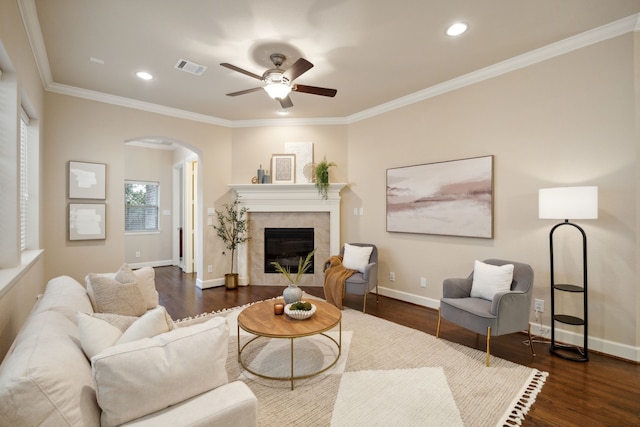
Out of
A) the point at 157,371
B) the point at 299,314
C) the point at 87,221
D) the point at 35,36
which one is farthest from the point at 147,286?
the point at 35,36

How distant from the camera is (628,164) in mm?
2740

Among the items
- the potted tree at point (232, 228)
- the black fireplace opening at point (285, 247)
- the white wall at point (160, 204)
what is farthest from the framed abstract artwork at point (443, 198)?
the white wall at point (160, 204)

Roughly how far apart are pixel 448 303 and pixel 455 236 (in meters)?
1.20

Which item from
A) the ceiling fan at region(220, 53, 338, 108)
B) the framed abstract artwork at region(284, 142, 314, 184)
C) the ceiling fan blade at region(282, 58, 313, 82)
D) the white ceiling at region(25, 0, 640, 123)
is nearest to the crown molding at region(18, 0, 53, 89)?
the white ceiling at region(25, 0, 640, 123)

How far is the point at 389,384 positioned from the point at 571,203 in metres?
2.21

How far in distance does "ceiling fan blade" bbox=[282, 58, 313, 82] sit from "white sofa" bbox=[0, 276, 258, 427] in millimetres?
2230

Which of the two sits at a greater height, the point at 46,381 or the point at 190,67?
the point at 190,67

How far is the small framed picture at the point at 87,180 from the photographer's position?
13.3 feet

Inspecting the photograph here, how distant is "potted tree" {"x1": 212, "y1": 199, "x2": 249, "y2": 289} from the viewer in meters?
5.29

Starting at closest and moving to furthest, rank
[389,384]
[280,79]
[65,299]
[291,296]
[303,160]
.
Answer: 1. [65,299]
2. [389,384]
3. [291,296]
4. [280,79]
5. [303,160]

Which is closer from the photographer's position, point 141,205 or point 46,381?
point 46,381

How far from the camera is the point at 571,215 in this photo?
2.63m

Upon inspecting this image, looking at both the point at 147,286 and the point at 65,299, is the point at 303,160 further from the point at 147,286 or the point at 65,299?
the point at 65,299

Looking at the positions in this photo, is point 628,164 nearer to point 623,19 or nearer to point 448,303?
point 623,19
